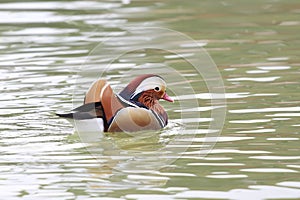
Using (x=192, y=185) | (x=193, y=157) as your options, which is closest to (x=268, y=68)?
(x=193, y=157)

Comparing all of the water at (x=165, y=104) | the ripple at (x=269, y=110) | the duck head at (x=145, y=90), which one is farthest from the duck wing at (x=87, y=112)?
the ripple at (x=269, y=110)

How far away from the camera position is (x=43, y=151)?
9.31m

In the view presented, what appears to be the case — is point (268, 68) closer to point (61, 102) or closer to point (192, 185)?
point (61, 102)

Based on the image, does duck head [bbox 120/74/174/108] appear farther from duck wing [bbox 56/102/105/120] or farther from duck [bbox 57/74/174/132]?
duck wing [bbox 56/102/105/120]

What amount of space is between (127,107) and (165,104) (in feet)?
4.50

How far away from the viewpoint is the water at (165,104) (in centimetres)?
833

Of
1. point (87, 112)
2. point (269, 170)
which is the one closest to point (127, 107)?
point (87, 112)

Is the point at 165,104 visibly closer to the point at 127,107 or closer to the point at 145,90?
the point at 145,90

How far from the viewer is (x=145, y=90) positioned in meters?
10.5

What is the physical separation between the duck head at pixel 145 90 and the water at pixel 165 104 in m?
0.33

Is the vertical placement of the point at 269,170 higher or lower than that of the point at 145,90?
lower

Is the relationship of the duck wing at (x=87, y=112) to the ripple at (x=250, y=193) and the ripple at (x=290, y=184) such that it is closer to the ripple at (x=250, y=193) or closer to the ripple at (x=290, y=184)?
the ripple at (x=250, y=193)

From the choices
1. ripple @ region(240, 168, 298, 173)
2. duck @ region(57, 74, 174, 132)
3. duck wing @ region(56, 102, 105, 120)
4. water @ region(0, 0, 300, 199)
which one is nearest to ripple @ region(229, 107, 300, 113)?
water @ region(0, 0, 300, 199)

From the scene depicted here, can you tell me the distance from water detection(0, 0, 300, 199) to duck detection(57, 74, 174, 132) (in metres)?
0.14
